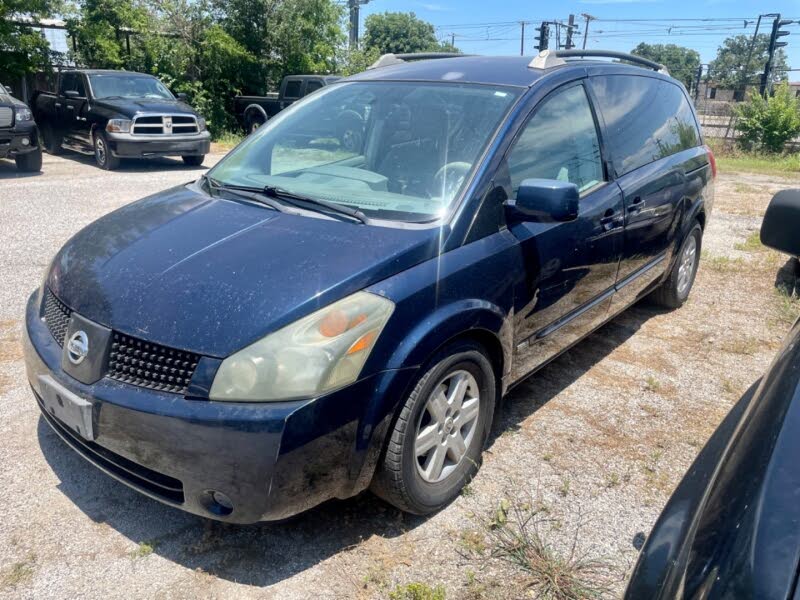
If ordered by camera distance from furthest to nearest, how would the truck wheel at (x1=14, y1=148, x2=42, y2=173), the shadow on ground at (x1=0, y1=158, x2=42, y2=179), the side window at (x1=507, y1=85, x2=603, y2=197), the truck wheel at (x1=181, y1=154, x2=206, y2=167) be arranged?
the truck wheel at (x1=181, y1=154, x2=206, y2=167), the truck wheel at (x1=14, y1=148, x2=42, y2=173), the shadow on ground at (x1=0, y1=158, x2=42, y2=179), the side window at (x1=507, y1=85, x2=603, y2=197)

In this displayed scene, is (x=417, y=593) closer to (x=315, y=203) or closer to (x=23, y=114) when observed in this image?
(x=315, y=203)

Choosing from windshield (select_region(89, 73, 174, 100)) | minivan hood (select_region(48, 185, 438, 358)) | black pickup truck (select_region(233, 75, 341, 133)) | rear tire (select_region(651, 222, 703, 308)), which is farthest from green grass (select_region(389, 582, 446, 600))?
black pickup truck (select_region(233, 75, 341, 133))

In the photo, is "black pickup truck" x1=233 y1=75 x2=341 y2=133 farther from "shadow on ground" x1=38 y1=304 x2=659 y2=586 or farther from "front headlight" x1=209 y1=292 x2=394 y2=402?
"front headlight" x1=209 y1=292 x2=394 y2=402

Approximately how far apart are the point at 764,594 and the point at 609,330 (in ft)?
13.7

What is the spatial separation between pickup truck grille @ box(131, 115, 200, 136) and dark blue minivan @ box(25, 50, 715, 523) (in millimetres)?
9170

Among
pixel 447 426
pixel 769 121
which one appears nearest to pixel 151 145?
pixel 447 426

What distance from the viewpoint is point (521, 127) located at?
318 cm

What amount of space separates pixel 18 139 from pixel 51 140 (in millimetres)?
3720

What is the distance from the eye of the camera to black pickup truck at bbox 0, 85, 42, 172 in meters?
10.6

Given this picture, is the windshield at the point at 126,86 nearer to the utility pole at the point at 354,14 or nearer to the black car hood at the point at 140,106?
the black car hood at the point at 140,106

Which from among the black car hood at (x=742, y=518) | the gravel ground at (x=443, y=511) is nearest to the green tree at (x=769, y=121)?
the gravel ground at (x=443, y=511)

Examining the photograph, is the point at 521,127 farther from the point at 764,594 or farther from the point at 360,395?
the point at 764,594

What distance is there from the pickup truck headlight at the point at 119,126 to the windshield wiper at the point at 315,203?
32.6 ft

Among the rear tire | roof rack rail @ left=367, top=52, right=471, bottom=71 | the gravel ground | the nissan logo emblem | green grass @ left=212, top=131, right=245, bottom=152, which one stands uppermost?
roof rack rail @ left=367, top=52, right=471, bottom=71
